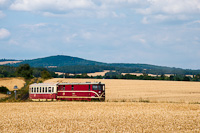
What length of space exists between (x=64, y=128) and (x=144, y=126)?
6.20 m

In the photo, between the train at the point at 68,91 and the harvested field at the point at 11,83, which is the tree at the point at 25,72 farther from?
the train at the point at 68,91

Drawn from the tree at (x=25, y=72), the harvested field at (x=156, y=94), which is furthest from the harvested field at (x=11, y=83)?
the harvested field at (x=156, y=94)

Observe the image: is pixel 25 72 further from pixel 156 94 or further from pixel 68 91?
pixel 68 91

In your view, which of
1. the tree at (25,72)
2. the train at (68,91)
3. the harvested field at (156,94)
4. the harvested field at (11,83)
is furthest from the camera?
the tree at (25,72)

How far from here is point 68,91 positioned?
55969mm

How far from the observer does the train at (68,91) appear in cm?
5406

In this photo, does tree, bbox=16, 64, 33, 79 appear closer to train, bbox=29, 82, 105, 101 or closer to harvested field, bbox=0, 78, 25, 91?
harvested field, bbox=0, 78, 25, 91

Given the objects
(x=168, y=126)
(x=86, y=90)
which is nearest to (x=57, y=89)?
(x=86, y=90)

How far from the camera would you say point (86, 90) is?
54.2 meters

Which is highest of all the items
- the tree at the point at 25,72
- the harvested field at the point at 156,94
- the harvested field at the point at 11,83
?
the tree at the point at 25,72

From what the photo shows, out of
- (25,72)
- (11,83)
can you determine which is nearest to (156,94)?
(11,83)

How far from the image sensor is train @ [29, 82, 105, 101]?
54062mm

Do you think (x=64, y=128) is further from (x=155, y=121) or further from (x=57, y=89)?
(x=57, y=89)

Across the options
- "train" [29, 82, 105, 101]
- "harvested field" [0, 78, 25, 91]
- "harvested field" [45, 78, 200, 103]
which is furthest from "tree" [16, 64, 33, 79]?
"train" [29, 82, 105, 101]
